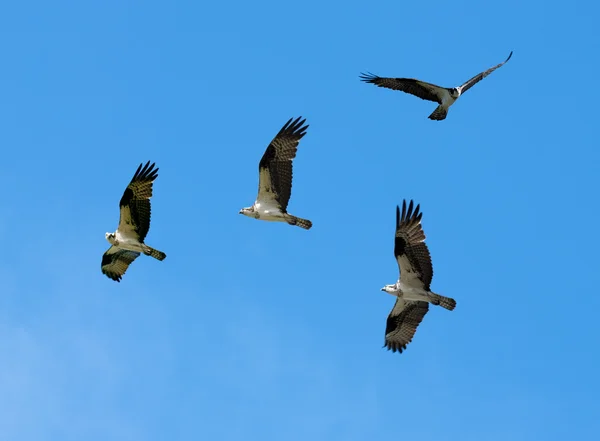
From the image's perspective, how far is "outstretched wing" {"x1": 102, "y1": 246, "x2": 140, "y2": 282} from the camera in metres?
34.0

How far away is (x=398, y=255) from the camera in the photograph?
30.1 m

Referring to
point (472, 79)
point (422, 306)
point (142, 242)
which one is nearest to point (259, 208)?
point (142, 242)

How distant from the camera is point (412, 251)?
1176 inches

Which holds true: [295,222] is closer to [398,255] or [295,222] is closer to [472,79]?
[398,255]

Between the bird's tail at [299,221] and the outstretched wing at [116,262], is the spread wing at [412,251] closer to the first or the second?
the bird's tail at [299,221]

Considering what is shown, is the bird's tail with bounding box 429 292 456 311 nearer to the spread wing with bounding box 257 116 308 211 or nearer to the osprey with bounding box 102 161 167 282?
the spread wing with bounding box 257 116 308 211

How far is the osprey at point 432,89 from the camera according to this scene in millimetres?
32812

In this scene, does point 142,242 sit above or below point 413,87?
below

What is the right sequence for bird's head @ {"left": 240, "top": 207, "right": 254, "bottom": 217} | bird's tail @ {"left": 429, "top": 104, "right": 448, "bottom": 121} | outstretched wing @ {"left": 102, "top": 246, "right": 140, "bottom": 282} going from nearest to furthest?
bird's head @ {"left": 240, "top": 207, "right": 254, "bottom": 217} < bird's tail @ {"left": 429, "top": 104, "right": 448, "bottom": 121} < outstretched wing @ {"left": 102, "top": 246, "right": 140, "bottom": 282}

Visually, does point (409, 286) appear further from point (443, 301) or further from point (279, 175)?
point (279, 175)

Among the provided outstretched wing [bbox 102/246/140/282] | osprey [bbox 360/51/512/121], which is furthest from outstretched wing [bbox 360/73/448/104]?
outstretched wing [bbox 102/246/140/282]

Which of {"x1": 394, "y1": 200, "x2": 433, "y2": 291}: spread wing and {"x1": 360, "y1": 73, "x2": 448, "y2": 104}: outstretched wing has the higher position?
{"x1": 360, "y1": 73, "x2": 448, "y2": 104}: outstretched wing

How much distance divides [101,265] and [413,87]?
11167 mm

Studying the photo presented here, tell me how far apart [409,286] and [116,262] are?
377 inches
